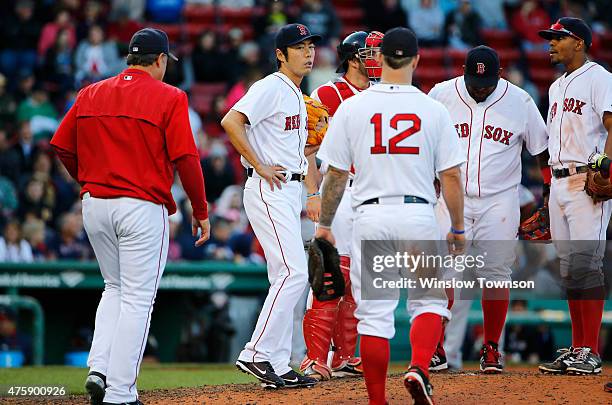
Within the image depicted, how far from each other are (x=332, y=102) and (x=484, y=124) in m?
1.11

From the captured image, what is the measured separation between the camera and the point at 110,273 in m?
6.24

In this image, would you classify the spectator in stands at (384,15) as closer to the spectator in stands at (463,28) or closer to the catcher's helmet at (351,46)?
the spectator in stands at (463,28)

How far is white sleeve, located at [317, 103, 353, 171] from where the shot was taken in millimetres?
5863

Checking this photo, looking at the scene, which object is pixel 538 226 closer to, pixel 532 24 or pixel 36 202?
pixel 36 202

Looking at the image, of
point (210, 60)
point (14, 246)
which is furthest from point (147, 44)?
point (210, 60)

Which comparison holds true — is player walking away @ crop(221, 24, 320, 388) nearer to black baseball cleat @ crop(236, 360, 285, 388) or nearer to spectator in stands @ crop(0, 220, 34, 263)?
black baseball cleat @ crop(236, 360, 285, 388)

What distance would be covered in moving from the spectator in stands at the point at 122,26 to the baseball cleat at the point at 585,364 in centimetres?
1011

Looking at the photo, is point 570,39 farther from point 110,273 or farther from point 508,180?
point 110,273

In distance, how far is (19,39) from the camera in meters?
15.2

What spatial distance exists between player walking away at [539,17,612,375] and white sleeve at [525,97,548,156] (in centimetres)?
6

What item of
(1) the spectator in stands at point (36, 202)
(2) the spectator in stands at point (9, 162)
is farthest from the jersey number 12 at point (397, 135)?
(2) the spectator in stands at point (9, 162)

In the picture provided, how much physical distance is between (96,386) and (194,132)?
8.06 metres

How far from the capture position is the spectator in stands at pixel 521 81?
51.2 feet

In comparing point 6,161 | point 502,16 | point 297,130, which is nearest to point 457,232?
point 297,130
